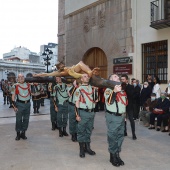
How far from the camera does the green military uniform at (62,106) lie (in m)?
7.03

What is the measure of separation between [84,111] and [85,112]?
30 millimetres

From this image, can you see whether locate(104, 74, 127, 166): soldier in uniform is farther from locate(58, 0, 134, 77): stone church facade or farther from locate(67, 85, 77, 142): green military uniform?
locate(58, 0, 134, 77): stone church facade

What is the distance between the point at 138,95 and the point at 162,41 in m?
3.36

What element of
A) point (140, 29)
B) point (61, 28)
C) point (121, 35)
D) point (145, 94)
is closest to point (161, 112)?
point (145, 94)

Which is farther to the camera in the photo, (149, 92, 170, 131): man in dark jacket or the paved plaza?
(149, 92, 170, 131): man in dark jacket

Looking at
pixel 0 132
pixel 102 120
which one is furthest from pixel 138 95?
pixel 0 132

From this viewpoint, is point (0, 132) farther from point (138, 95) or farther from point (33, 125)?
point (138, 95)

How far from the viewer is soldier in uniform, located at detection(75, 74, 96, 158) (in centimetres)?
502

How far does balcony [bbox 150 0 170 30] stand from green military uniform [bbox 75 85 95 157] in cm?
673

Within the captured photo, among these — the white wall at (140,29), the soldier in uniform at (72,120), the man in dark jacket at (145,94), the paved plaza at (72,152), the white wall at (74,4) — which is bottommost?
the paved plaza at (72,152)

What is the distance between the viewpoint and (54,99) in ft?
24.5

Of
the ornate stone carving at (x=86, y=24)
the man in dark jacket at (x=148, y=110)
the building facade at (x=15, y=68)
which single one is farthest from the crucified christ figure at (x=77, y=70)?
the building facade at (x=15, y=68)

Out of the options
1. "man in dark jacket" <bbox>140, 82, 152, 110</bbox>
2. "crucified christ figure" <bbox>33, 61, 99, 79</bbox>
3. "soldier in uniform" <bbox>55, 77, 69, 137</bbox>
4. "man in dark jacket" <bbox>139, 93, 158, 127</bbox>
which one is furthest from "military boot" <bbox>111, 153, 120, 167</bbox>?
"man in dark jacket" <bbox>140, 82, 152, 110</bbox>

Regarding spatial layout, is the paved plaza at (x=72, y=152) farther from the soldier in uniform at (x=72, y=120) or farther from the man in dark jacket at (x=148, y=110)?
the man in dark jacket at (x=148, y=110)
